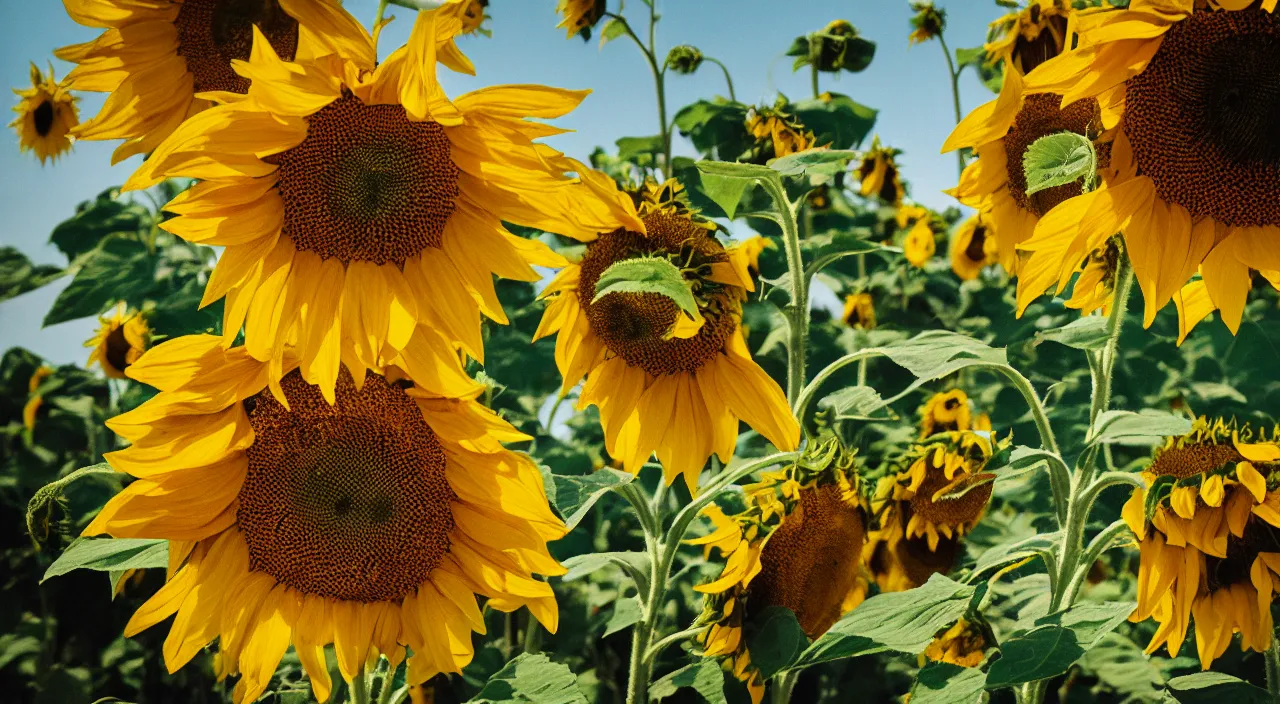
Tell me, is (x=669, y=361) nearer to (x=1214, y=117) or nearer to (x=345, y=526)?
(x=345, y=526)

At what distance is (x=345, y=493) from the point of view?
3.75 feet

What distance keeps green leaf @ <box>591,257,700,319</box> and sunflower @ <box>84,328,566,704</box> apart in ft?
0.61

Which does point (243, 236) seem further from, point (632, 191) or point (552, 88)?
point (632, 191)

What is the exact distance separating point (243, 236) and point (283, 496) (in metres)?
0.29

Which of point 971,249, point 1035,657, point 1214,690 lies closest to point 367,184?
point 1035,657

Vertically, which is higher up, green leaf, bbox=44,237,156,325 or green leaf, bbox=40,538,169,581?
green leaf, bbox=44,237,156,325

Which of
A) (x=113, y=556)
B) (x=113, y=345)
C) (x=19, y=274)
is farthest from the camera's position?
(x=19, y=274)

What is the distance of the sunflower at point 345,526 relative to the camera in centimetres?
109

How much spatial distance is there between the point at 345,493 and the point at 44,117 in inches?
112

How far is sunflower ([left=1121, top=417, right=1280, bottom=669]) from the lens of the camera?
4.67 feet

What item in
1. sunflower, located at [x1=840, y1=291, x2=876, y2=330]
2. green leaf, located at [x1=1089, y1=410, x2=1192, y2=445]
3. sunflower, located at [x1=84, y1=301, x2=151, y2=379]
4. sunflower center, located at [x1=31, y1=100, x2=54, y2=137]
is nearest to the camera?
green leaf, located at [x1=1089, y1=410, x2=1192, y2=445]

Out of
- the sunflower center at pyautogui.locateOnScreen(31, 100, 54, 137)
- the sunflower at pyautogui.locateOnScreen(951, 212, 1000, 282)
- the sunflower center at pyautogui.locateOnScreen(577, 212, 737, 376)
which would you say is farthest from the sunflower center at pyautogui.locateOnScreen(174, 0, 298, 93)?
the sunflower at pyautogui.locateOnScreen(951, 212, 1000, 282)

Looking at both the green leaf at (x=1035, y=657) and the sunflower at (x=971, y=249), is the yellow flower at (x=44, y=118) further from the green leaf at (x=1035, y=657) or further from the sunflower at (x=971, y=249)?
the green leaf at (x=1035, y=657)

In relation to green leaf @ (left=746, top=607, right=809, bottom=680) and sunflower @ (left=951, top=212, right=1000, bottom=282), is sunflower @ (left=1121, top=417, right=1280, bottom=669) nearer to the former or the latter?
green leaf @ (left=746, top=607, right=809, bottom=680)
